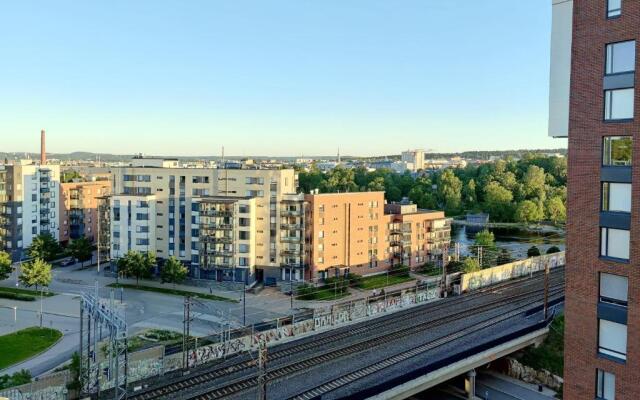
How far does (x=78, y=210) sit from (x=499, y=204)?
2687 inches

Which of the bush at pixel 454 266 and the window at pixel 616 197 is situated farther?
the bush at pixel 454 266

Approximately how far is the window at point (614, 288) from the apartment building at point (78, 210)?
214 feet

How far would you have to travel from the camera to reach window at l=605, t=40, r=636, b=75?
13664 mm

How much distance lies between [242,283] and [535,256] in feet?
98.1

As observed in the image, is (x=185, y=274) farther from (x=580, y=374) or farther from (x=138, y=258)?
(x=580, y=374)

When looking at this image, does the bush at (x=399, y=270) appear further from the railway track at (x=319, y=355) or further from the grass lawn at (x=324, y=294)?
the railway track at (x=319, y=355)

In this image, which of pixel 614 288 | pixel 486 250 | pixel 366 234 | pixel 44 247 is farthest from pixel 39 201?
pixel 614 288

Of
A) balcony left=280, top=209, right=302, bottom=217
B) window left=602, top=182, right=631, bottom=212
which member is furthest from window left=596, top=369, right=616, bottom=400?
balcony left=280, top=209, right=302, bottom=217

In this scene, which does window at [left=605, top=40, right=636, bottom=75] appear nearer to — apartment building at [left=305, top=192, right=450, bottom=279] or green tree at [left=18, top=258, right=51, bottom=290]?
apartment building at [left=305, top=192, right=450, bottom=279]

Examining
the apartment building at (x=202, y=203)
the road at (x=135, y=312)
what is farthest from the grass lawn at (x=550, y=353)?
the apartment building at (x=202, y=203)

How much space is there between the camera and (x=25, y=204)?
64.8 m

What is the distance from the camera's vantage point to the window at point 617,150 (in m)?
13.9

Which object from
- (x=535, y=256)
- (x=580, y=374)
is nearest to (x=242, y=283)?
(x=535, y=256)

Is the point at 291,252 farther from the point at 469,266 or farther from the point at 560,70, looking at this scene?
the point at 560,70
